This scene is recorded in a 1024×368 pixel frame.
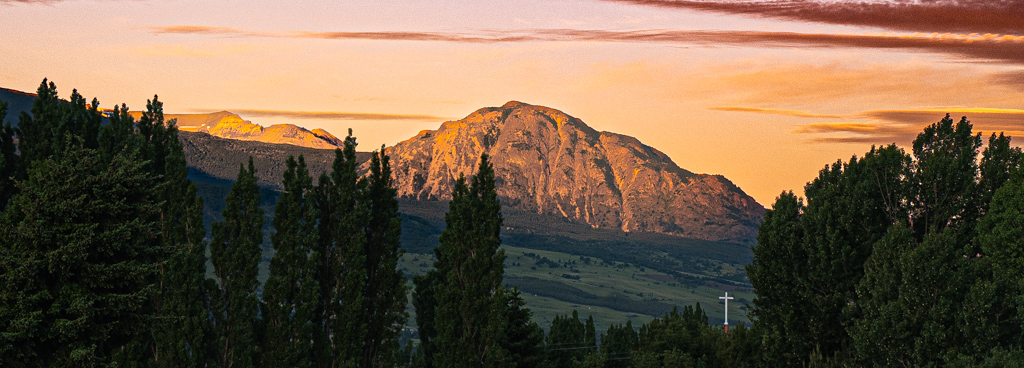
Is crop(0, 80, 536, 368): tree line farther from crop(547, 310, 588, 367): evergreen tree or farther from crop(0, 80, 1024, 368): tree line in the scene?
crop(547, 310, 588, 367): evergreen tree

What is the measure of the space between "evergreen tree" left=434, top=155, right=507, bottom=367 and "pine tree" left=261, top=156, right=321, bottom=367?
9.30 m

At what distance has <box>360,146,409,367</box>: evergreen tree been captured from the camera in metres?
56.4

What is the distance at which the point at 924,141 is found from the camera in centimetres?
6869

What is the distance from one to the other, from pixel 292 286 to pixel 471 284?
40.3 ft

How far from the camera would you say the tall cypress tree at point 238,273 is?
4994 cm

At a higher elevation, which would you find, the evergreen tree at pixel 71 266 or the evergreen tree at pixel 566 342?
the evergreen tree at pixel 71 266

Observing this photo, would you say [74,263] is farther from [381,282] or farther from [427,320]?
[427,320]

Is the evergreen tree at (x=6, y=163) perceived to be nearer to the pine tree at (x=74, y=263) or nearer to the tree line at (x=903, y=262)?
the pine tree at (x=74, y=263)

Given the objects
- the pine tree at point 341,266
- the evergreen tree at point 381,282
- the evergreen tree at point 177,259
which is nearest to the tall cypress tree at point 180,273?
the evergreen tree at point 177,259

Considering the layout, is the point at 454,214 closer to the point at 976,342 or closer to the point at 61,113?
the point at 61,113

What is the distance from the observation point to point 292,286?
176ft

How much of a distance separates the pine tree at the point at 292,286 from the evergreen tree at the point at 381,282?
154 inches

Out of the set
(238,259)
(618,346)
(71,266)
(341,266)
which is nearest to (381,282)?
(341,266)

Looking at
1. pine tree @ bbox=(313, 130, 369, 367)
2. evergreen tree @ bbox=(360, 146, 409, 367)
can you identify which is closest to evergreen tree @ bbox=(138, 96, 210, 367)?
pine tree @ bbox=(313, 130, 369, 367)
